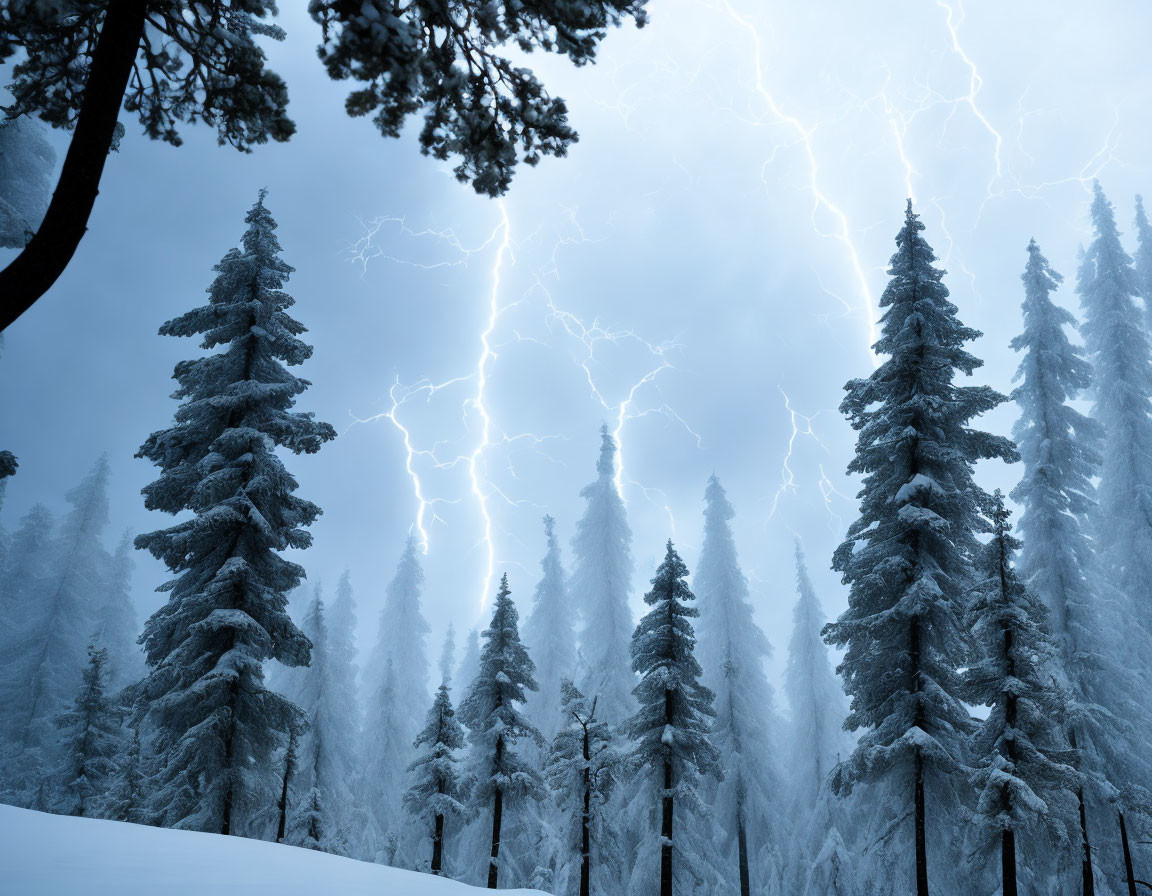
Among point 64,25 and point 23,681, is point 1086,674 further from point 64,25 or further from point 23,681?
point 23,681

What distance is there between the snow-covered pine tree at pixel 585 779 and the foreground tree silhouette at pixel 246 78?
1472 cm

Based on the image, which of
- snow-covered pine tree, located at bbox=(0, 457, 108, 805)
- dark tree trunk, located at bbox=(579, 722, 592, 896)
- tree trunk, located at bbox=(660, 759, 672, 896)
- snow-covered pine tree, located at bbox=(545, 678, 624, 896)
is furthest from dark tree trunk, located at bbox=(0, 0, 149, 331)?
snow-covered pine tree, located at bbox=(0, 457, 108, 805)

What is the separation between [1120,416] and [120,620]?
55473mm

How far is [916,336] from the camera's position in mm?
13773

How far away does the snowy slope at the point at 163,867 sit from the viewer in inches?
161

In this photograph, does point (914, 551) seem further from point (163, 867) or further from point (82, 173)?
point (82, 173)

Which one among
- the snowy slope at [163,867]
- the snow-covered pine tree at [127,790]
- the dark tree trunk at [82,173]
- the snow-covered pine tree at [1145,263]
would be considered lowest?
the snow-covered pine tree at [127,790]

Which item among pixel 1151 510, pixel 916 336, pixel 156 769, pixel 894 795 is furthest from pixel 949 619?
pixel 156 769

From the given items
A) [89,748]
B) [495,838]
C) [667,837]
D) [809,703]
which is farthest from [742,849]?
[89,748]

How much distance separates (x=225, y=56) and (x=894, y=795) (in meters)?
16.4

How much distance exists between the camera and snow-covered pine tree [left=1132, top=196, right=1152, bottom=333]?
1078 inches

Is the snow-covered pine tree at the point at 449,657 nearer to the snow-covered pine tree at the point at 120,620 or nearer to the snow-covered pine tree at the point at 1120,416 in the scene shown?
the snow-covered pine tree at the point at 120,620

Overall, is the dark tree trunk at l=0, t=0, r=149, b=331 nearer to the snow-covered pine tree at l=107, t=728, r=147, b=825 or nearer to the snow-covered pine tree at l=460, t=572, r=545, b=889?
the snow-covered pine tree at l=460, t=572, r=545, b=889

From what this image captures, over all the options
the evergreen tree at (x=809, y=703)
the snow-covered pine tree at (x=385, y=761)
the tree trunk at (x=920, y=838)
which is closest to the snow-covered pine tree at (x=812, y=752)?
the evergreen tree at (x=809, y=703)
